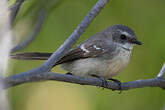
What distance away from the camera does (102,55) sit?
4.77 meters

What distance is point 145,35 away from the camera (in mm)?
5449

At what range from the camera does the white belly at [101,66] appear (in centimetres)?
458

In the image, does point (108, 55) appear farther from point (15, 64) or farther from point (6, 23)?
point (6, 23)

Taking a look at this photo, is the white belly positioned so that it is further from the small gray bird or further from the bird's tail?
the bird's tail

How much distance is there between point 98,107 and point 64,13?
171cm

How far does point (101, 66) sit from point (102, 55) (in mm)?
234

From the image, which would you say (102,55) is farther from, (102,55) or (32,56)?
(32,56)

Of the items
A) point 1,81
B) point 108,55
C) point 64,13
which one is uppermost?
point 64,13

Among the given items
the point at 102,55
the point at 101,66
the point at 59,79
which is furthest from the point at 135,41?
the point at 59,79

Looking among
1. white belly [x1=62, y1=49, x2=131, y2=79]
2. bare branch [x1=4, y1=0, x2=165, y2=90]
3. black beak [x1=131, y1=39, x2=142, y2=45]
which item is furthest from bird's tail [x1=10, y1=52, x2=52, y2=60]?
black beak [x1=131, y1=39, x2=142, y2=45]

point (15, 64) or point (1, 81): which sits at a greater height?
point (15, 64)

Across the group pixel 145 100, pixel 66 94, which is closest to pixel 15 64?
pixel 66 94

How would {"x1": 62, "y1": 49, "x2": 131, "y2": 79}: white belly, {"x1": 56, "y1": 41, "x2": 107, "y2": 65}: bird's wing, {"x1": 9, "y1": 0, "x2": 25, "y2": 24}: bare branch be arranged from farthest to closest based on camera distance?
{"x1": 56, "y1": 41, "x2": 107, "y2": 65}: bird's wing < {"x1": 62, "y1": 49, "x2": 131, "y2": 79}: white belly < {"x1": 9, "y1": 0, "x2": 25, "y2": 24}: bare branch

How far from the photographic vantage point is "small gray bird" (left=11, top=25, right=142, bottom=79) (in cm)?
459
